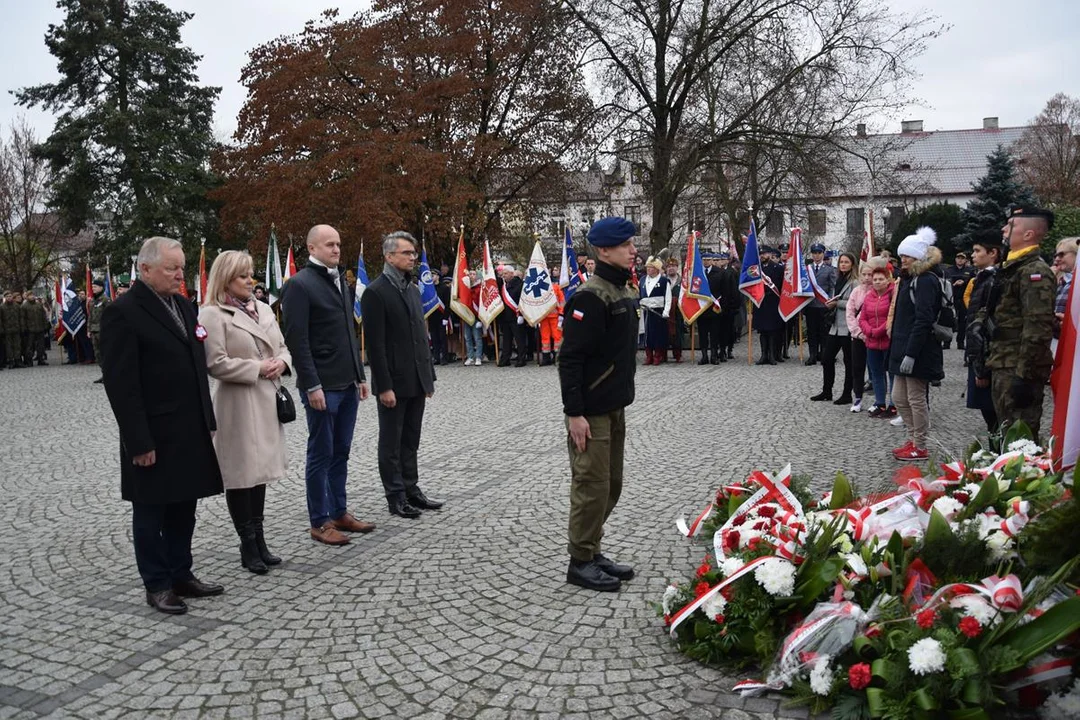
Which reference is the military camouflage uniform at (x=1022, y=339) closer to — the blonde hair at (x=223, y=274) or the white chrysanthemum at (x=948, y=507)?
the white chrysanthemum at (x=948, y=507)

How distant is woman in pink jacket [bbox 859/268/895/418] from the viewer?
8.85 m

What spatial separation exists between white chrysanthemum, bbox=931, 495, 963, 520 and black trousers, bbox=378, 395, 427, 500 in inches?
140

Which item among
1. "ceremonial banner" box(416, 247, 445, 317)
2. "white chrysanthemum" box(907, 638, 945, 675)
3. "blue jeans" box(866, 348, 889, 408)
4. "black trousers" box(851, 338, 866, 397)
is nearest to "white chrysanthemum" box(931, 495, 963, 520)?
"white chrysanthemum" box(907, 638, 945, 675)

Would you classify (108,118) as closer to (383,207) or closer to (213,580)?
(383,207)

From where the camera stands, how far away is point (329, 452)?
544cm

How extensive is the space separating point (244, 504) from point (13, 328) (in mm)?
21328

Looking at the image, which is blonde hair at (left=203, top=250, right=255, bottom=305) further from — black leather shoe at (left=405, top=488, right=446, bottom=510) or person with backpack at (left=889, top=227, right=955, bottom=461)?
person with backpack at (left=889, top=227, right=955, bottom=461)

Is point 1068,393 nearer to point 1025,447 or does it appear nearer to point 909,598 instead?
point 1025,447

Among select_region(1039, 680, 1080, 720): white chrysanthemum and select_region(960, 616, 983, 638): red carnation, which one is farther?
select_region(960, 616, 983, 638): red carnation

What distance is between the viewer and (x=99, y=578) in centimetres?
491

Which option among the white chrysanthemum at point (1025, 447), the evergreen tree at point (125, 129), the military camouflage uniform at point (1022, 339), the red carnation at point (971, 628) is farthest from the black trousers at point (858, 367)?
the evergreen tree at point (125, 129)

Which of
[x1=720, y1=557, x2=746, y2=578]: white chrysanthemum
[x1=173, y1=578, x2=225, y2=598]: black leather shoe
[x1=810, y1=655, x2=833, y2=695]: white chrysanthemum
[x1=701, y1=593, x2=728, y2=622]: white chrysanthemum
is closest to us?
[x1=810, y1=655, x2=833, y2=695]: white chrysanthemum

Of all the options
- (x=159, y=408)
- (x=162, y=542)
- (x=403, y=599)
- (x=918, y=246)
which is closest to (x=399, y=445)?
(x=403, y=599)

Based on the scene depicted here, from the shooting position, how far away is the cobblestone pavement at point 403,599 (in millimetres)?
3369
